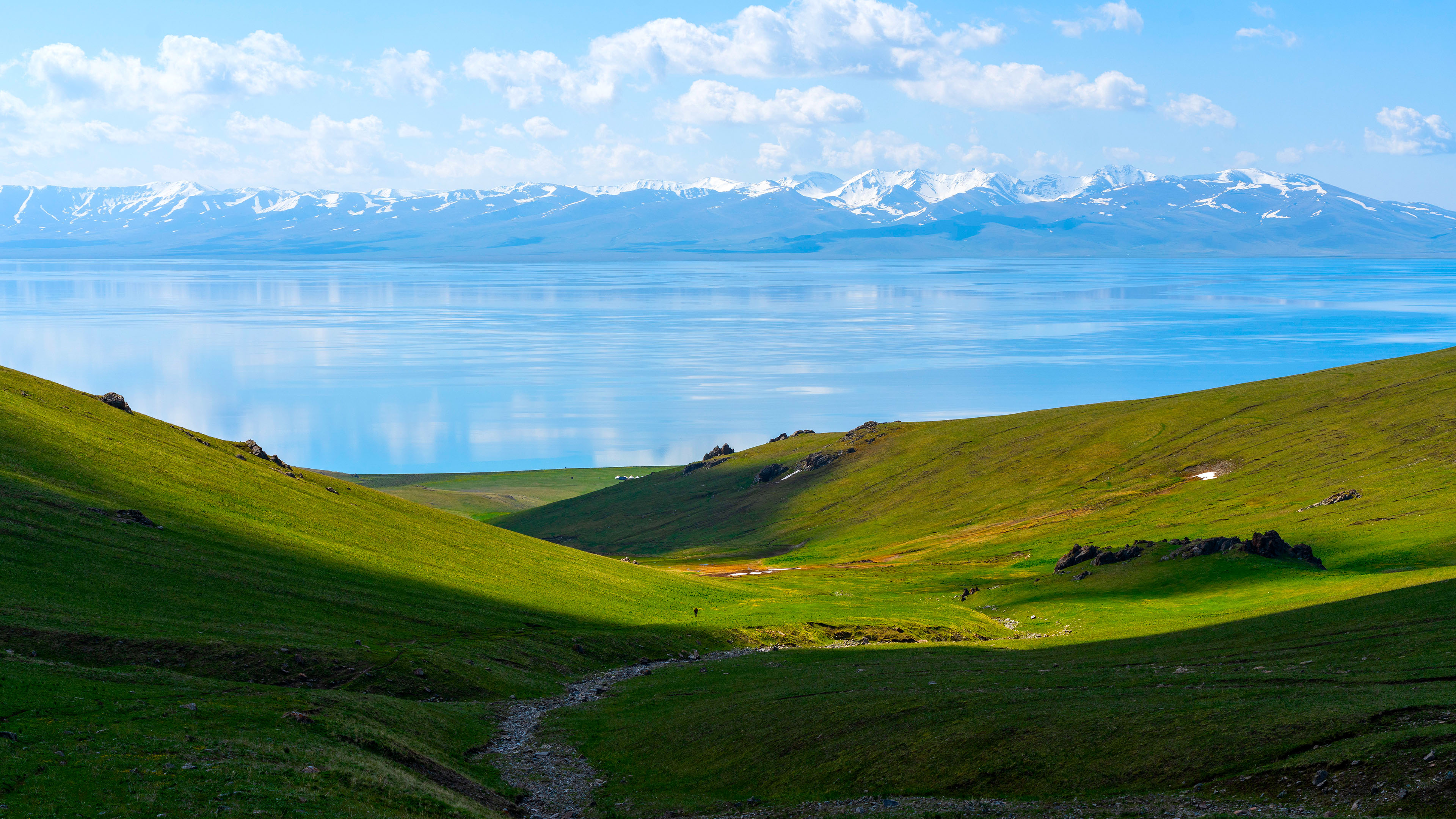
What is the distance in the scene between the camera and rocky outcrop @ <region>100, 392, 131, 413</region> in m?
70.7

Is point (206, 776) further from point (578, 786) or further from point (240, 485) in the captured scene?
point (240, 485)

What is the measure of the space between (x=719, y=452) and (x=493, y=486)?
116ft

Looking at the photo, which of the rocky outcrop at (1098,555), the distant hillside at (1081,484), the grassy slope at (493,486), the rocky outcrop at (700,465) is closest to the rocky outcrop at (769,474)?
the distant hillside at (1081,484)

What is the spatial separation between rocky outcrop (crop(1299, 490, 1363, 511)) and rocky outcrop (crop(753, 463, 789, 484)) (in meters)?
67.7

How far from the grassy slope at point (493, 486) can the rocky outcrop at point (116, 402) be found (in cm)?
6455

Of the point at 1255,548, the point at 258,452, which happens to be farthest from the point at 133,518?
the point at 1255,548

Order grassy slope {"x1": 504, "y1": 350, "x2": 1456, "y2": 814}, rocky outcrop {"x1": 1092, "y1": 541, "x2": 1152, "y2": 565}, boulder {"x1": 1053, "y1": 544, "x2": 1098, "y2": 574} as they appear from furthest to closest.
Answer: boulder {"x1": 1053, "y1": 544, "x2": 1098, "y2": 574} < rocky outcrop {"x1": 1092, "y1": 541, "x2": 1152, "y2": 565} < grassy slope {"x1": 504, "y1": 350, "x2": 1456, "y2": 814}

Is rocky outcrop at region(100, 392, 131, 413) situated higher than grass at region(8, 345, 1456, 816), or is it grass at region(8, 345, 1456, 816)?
rocky outcrop at region(100, 392, 131, 413)

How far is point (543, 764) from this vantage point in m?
33.3

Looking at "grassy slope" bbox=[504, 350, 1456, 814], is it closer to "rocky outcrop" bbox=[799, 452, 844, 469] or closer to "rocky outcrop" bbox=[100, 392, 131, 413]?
"rocky outcrop" bbox=[799, 452, 844, 469]

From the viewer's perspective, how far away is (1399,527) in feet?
237

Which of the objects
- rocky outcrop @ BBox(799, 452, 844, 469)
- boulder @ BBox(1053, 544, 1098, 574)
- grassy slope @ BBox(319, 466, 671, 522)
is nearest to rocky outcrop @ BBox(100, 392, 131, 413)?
grassy slope @ BBox(319, 466, 671, 522)

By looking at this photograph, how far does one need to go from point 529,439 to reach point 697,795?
165 m

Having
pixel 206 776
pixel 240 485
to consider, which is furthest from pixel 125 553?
pixel 206 776
